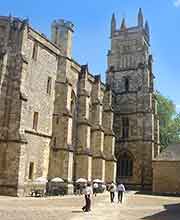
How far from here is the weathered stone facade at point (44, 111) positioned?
24047 millimetres

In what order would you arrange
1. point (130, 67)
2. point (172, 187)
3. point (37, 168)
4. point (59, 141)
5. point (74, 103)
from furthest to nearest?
point (130, 67)
point (172, 187)
point (74, 103)
point (59, 141)
point (37, 168)

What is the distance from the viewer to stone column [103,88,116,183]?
38438 millimetres

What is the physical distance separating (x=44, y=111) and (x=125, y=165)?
19.5 metres

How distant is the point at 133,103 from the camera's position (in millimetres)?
46219

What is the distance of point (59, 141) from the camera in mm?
29172

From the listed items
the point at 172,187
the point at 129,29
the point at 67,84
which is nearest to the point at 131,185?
the point at 172,187

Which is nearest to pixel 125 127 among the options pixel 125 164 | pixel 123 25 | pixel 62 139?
pixel 125 164

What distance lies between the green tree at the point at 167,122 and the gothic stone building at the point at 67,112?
26.1ft

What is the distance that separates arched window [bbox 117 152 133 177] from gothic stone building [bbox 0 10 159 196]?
3cm

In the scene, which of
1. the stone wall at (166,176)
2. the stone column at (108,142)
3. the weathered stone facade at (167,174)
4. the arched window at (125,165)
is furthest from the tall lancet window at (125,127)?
the stone wall at (166,176)

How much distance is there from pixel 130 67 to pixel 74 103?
57.1 feet

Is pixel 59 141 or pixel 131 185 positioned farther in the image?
pixel 131 185

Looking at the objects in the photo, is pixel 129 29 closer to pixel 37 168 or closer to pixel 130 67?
pixel 130 67

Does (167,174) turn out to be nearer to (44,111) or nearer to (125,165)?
(125,165)
